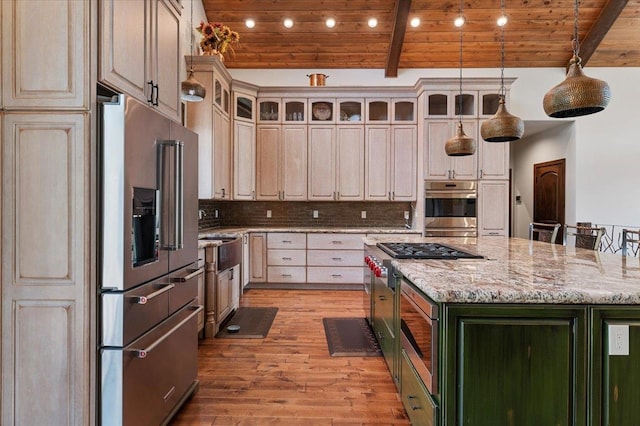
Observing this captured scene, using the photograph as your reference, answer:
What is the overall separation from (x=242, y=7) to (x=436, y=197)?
3.79 meters

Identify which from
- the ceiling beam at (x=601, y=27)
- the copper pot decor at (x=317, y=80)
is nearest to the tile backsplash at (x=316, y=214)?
the copper pot decor at (x=317, y=80)

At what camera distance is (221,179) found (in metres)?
4.70

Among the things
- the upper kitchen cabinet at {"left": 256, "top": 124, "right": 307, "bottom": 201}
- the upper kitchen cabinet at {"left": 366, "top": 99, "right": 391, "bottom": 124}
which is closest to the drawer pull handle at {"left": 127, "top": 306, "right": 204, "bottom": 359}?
the upper kitchen cabinet at {"left": 256, "top": 124, "right": 307, "bottom": 201}

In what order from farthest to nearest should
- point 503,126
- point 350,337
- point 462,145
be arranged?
1. point 350,337
2. point 462,145
3. point 503,126

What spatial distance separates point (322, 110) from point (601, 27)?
159 inches

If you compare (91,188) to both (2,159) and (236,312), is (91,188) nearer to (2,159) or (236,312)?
(2,159)

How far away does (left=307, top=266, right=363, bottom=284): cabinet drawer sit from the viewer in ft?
16.9

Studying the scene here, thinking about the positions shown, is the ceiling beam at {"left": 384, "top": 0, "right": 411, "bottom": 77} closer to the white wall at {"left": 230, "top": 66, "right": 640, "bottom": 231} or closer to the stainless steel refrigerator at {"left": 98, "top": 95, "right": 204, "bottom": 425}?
the white wall at {"left": 230, "top": 66, "right": 640, "bottom": 231}

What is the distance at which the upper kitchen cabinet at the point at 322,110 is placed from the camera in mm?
5406

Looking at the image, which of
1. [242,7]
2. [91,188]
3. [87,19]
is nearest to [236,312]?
[91,188]

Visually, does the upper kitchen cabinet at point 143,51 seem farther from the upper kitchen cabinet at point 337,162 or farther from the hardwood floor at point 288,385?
the upper kitchen cabinet at point 337,162

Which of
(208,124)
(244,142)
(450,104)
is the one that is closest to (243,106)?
(244,142)

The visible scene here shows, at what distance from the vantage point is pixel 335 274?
16.9 feet

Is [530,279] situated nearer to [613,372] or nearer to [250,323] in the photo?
[613,372]
